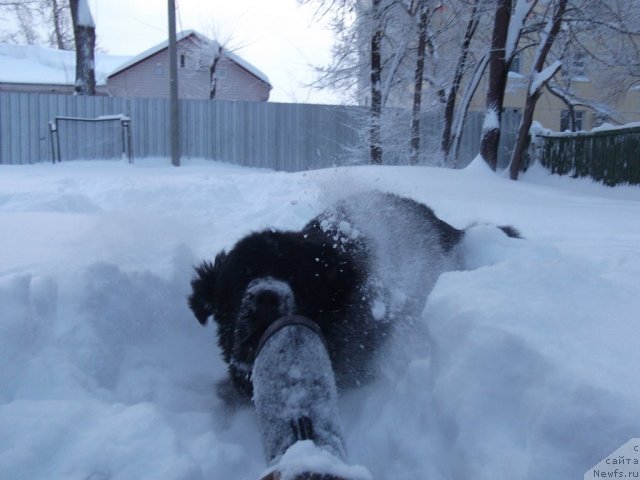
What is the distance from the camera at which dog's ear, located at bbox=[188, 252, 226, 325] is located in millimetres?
3076

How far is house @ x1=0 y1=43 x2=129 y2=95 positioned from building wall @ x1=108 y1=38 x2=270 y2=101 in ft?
4.42

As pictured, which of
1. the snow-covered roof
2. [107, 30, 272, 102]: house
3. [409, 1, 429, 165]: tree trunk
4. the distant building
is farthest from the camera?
[107, 30, 272, 102]: house

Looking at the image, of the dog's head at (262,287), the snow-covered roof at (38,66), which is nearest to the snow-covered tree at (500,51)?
the dog's head at (262,287)

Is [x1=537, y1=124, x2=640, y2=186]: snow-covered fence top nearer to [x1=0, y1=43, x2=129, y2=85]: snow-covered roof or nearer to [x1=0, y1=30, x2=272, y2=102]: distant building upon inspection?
[x1=0, y1=30, x2=272, y2=102]: distant building

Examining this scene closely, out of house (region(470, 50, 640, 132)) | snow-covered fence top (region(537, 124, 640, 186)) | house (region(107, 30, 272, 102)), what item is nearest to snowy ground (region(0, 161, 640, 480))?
snow-covered fence top (region(537, 124, 640, 186))

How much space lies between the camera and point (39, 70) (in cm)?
3228

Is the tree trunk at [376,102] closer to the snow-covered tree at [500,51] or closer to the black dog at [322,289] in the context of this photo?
the snow-covered tree at [500,51]

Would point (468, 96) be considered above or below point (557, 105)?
below

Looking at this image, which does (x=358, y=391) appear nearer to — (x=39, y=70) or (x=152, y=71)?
(x=39, y=70)

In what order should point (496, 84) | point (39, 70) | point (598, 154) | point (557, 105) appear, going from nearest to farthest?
point (496, 84) → point (598, 154) → point (557, 105) → point (39, 70)

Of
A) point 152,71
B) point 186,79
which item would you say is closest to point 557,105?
point 186,79

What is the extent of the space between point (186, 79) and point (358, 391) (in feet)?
120

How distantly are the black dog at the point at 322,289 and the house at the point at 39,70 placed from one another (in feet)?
97.4

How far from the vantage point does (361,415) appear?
262 cm
